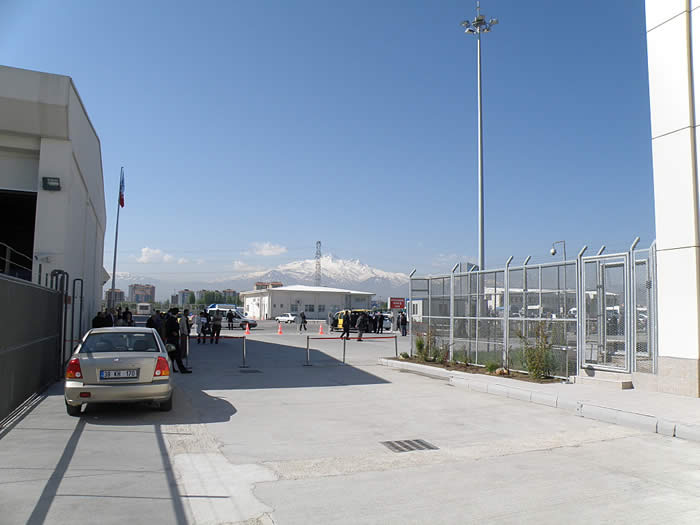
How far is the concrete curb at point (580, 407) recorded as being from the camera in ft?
27.3

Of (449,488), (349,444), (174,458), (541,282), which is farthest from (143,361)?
(541,282)

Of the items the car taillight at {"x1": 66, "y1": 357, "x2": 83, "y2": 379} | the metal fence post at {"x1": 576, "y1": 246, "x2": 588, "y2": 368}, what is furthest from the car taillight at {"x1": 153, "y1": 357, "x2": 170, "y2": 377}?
the metal fence post at {"x1": 576, "y1": 246, "x2": 588, "y2": 368}

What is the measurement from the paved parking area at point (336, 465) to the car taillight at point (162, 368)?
731 millimetres

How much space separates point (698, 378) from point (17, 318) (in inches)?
494

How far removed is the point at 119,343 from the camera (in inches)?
387

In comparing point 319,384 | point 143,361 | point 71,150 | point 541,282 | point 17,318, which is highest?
point 71,150

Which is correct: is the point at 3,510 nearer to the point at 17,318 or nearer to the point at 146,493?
the point at 146,493

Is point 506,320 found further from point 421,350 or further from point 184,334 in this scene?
point 184,334

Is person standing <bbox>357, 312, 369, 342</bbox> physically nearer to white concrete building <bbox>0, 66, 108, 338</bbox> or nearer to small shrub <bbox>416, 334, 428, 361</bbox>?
small shrub <bbox>416, 334, 428, 361</bbox>

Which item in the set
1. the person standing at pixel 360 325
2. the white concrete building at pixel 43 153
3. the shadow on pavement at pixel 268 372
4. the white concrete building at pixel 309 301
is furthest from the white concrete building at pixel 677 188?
the white concrete building at pixel 309 301

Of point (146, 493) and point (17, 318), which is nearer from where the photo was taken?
point (146, 493)

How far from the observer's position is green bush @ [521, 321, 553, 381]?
13.7 m

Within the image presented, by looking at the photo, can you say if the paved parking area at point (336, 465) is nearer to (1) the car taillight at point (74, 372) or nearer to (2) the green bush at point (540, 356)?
(1) the car taillight at point (74, 372)

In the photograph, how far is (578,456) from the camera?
707cm
